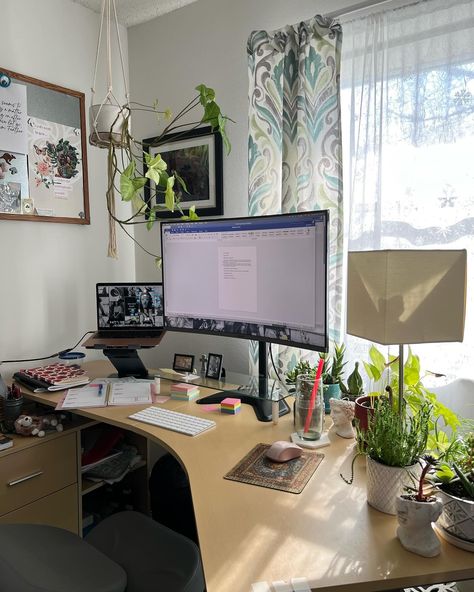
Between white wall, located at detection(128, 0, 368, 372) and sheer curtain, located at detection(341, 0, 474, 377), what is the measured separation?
287 mm

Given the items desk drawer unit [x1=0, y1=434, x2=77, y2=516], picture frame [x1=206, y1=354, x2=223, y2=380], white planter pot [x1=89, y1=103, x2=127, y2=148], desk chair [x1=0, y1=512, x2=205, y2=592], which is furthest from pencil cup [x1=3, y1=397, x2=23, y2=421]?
white planter pot [x1=89, y1=103, x2=127, y2=148]

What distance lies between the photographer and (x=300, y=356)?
1.73 metres

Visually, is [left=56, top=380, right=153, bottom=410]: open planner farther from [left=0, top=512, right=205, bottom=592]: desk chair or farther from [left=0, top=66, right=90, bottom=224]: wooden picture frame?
[left=0, top=66, right=90, bottom=224]: wooden picture frame

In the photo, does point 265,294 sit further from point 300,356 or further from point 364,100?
point 364,100

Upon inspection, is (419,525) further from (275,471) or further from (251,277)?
(251,277)

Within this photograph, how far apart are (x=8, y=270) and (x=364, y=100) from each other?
1496 millimetres

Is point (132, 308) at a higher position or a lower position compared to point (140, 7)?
lower

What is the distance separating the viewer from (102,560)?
38.7 inches

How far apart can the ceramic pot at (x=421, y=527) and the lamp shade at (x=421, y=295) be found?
320mm

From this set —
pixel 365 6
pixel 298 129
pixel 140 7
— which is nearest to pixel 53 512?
pixel 298 129

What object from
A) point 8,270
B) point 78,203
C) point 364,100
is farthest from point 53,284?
point 364,100

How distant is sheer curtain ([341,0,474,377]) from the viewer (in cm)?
141

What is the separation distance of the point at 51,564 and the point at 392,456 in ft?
2.38

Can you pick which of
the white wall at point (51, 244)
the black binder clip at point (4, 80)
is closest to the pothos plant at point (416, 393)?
the white wall at point (51, 244)
